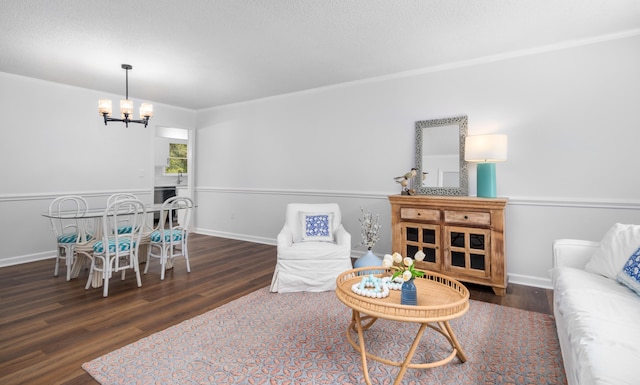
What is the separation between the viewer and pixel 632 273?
5.97ft

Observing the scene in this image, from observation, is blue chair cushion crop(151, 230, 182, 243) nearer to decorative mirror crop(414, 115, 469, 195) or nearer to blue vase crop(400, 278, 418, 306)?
blue vase crop(400, 278, 418, 306)

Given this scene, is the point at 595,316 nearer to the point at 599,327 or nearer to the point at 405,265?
the point at 599,327

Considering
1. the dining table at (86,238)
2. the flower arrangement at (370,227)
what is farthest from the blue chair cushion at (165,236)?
the flower arrangement at (370,227)

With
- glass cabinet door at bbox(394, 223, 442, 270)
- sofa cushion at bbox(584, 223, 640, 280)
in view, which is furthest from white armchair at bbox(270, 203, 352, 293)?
sofa cushion at bbox(584, 223, 640, 280)

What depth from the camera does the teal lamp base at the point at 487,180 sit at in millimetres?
3188

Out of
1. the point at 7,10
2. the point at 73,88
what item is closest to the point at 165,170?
the point at 73,88

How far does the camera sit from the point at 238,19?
263cm

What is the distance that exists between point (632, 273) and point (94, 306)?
390 centimetres

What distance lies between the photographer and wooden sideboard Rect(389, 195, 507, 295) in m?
2.97

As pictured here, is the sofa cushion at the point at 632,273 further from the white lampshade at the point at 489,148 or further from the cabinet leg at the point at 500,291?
the white lampshade at the point at 489,148

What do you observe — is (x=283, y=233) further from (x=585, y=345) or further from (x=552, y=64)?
(x=552, y=64)

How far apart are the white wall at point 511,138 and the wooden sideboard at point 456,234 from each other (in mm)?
542

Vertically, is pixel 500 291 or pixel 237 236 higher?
pixel 237 236

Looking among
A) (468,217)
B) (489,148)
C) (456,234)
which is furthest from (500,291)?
(489,148)
